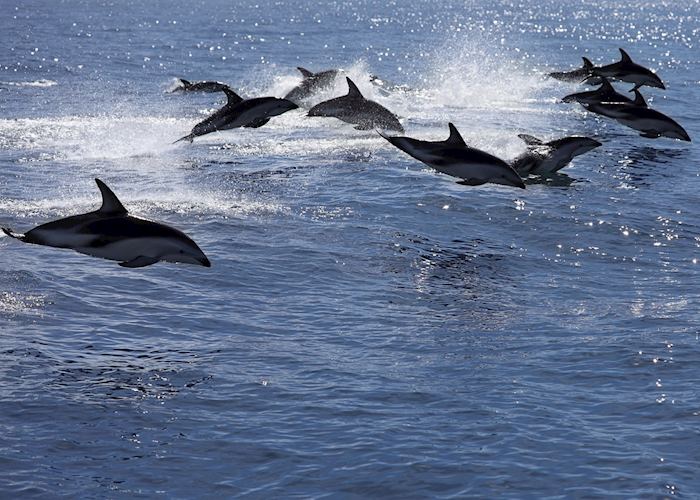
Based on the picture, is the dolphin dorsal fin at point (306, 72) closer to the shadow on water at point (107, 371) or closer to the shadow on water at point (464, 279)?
the shadow on water at point (464, 279)

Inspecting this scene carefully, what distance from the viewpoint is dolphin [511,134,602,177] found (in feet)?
77.7

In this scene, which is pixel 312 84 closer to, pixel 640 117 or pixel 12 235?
pixel 640 117

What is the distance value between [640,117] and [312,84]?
13.3 meters

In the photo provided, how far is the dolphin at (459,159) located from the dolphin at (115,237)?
5.20 metres

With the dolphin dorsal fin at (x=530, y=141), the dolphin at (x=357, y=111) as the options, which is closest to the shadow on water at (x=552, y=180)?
the dolphin dorsal fin at (x=530, y=141)

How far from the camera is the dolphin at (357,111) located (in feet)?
88.9

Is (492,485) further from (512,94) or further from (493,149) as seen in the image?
(512,94)

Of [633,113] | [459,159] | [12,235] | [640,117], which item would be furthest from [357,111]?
[12,235]

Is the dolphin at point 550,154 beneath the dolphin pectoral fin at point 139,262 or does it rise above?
above

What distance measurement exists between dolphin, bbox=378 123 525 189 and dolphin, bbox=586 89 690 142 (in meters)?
8.30

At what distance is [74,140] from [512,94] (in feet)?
66.4

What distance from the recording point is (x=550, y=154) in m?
24.0

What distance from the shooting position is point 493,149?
26562 mm

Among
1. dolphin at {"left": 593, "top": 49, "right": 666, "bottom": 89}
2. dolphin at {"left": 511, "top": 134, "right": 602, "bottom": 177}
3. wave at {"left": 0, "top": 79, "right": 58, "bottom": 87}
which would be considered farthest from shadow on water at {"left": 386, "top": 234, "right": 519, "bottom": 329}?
wave at {"left": 0, "top": 79, "right": 58, "bottom": 87}
